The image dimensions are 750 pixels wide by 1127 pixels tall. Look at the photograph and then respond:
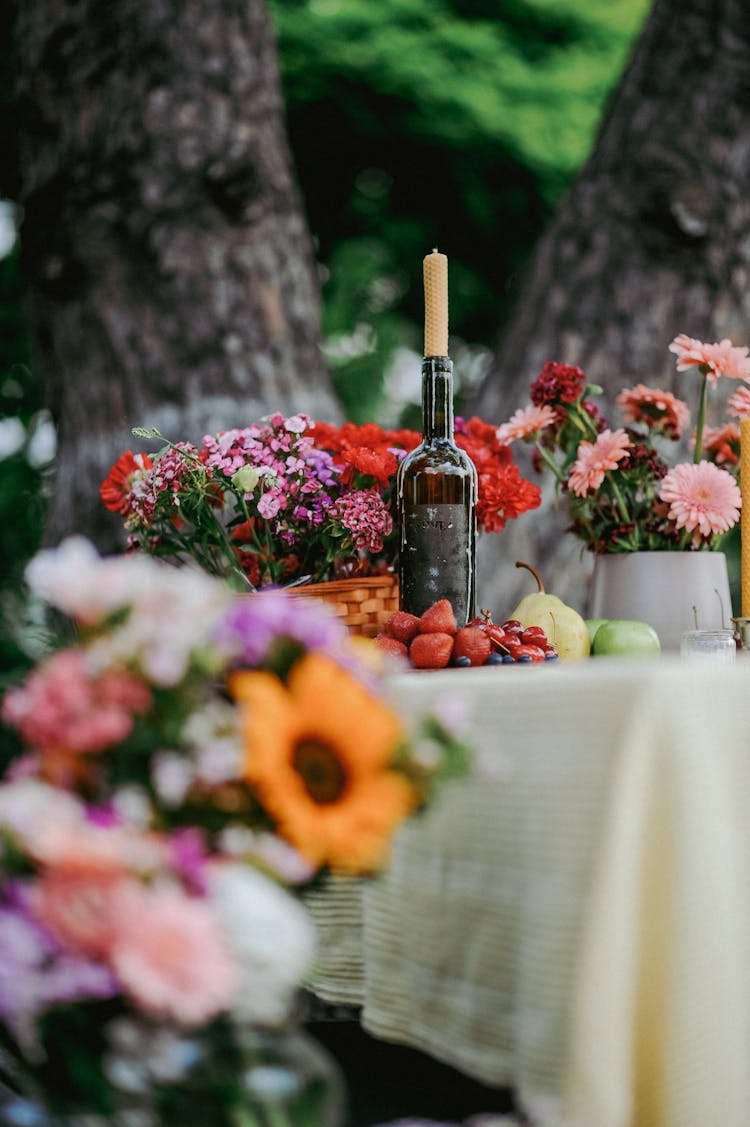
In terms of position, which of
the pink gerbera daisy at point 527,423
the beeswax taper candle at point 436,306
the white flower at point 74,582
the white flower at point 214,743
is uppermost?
the beeswax taper candle at point 436,306

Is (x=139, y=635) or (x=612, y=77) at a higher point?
(x=612, y=77)

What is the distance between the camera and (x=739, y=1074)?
0.80 meters

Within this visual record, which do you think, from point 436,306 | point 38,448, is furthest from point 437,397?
point 38,448

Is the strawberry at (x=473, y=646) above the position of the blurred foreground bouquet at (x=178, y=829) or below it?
above

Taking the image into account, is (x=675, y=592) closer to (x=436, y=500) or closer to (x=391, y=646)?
(x=436, y=500)

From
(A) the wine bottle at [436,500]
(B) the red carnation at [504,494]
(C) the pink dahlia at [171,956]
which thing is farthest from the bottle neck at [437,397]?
(C) the pink dahlia at [171,956]

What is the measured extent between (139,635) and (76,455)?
192 cm

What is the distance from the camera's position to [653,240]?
2.59 metres

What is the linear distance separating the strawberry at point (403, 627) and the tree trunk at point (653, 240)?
1267mm

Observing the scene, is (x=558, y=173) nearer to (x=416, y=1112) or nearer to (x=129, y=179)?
(x=129, y=179)

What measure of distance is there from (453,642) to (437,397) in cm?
35

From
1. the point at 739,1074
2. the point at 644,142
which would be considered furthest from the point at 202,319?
the point at 739,1074

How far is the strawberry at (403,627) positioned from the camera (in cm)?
123

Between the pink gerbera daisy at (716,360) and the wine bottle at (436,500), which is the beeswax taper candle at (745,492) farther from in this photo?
the wine bottle at (436,500)
